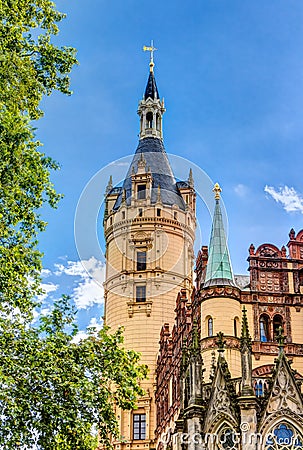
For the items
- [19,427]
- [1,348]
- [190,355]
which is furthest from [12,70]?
[190,355]

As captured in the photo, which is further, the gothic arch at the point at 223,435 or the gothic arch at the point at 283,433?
the gothic arch at the point at 223,435

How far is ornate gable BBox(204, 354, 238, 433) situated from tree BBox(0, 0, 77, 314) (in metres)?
19.5

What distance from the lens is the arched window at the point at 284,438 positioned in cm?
3597

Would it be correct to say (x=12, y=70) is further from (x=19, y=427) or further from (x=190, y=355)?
(x=190, y=355)

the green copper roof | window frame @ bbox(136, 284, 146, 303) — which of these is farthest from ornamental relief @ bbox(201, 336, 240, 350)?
window frame @ bbox(136, 284, 146, 303)

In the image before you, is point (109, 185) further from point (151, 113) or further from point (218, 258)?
point (218, 258)

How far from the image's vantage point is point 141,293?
6744 centimetres

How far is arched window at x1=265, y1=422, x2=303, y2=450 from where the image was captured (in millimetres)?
35969

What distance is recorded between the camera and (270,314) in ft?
144

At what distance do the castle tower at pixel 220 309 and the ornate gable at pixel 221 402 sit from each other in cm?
232

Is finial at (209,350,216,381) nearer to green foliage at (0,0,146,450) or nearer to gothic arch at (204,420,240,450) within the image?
gothic arch at (204,420,240,450)

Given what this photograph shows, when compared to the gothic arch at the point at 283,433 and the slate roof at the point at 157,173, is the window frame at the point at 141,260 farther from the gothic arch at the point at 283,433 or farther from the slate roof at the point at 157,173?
the gothic arch at the point at 283,433

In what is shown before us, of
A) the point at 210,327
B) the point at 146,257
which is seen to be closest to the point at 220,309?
the point at 210,327

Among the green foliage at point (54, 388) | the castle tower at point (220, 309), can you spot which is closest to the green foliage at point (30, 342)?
the green foliage at point (54, 388)
